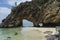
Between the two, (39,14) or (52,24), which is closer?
(52,24)

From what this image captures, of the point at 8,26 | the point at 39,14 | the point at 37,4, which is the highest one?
the point at 37,4

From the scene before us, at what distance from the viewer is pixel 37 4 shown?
1684 cm

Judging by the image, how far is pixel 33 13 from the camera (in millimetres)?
16719

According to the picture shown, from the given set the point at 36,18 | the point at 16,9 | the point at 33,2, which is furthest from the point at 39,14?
the point at 16,9

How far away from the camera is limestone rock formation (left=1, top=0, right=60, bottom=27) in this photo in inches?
586

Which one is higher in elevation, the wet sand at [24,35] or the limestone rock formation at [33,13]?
the limestone rock formation at [33,13]

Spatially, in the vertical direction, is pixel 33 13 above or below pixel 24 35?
above

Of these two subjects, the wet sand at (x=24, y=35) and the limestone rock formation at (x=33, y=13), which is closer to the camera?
the wet sand at (x=24, y=35)

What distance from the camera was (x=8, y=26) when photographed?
16625mm

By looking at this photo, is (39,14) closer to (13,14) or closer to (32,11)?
(32,11)

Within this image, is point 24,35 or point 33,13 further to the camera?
point 33,13

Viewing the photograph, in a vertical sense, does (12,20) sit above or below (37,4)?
below

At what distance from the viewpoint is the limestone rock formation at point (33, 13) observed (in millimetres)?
14891

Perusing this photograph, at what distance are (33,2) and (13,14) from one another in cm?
258
